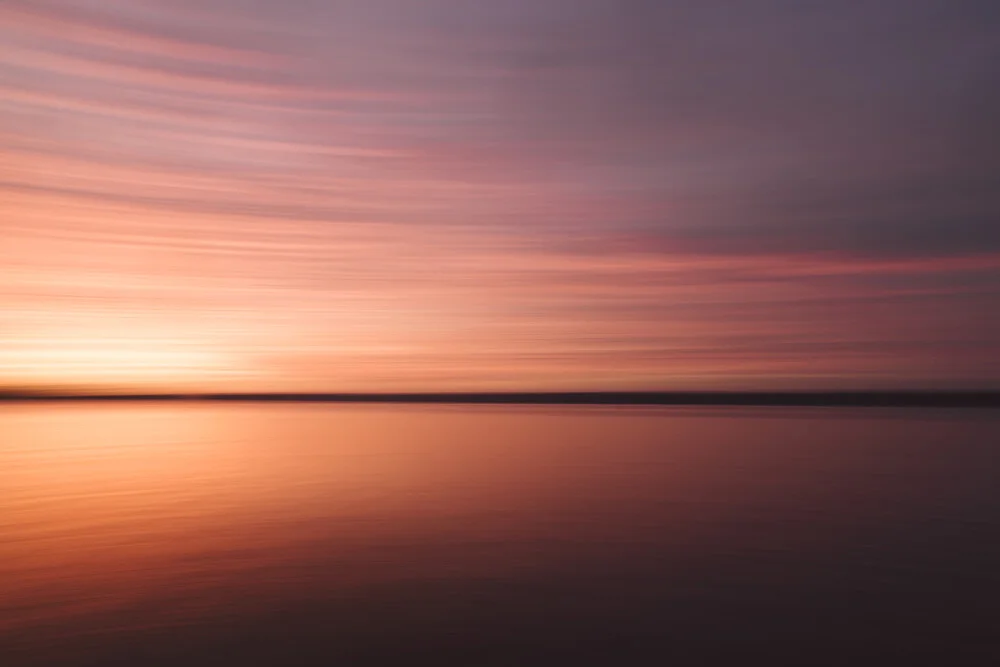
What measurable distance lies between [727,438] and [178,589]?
4.78 metres

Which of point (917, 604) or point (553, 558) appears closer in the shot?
point (917, 604)

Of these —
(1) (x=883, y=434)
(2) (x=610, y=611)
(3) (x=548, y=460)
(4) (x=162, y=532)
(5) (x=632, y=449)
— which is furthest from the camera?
(1) (x=883, y=434)

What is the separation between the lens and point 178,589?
2.45m

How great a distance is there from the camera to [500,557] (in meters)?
2.81

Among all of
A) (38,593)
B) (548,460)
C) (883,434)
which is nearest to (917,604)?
(38,593)

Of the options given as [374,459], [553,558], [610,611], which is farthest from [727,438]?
[610,611]

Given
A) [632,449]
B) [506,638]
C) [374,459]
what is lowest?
[506,638]

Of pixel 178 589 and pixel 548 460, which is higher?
pixel 548 460

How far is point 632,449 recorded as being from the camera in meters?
5.78

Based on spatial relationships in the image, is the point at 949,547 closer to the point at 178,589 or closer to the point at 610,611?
the point at 610,611

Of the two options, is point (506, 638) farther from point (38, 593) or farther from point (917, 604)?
point (38, 593)

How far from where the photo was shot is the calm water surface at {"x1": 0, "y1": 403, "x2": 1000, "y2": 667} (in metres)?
2.02

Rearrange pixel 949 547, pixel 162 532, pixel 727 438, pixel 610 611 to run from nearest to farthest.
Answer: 1. pixel 610 611
2. pixel 949 547
3. pixel 162 532
4. pixel 727 438

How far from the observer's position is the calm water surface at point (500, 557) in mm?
2020
